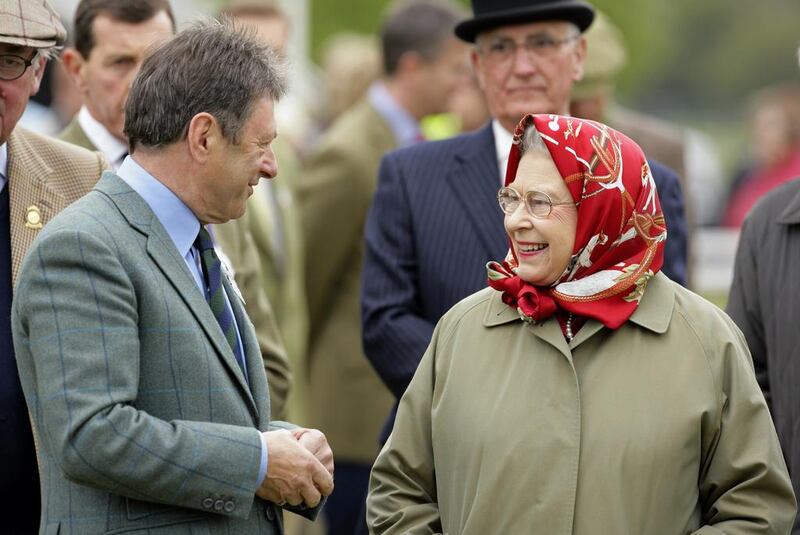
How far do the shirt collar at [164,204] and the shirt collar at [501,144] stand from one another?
71.2 inches

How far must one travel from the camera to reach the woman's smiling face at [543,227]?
3.86 meters

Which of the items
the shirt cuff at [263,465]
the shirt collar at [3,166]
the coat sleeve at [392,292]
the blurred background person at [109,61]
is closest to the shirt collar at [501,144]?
the coat sleeve at [392,292]

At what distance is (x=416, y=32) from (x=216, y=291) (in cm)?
452

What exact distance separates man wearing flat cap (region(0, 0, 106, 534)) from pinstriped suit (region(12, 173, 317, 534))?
13.6 inches

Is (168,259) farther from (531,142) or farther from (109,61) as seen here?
(109,61)

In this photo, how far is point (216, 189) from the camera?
372 cm

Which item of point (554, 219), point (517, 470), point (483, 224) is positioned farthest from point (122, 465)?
point (483, 224)

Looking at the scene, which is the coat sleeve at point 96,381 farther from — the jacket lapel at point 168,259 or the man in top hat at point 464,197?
the man in top hat at point 464,197

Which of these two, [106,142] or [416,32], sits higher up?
[106,142]

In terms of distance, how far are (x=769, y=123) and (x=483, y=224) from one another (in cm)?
1116

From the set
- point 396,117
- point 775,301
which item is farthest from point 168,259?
point 396,117

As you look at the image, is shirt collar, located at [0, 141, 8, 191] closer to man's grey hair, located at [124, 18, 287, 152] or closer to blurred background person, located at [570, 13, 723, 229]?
man's grey hair, located at [124, 18, 287, 152]

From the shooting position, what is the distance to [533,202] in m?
3.89

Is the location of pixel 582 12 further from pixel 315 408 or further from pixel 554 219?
pixel 315 408
